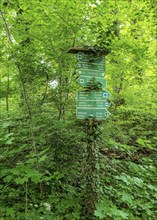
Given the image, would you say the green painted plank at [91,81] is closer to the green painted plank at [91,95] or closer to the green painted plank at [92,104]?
the green painted plank at [91,95]

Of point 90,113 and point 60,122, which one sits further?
point 60,122

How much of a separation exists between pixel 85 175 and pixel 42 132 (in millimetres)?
987

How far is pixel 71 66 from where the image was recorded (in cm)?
317

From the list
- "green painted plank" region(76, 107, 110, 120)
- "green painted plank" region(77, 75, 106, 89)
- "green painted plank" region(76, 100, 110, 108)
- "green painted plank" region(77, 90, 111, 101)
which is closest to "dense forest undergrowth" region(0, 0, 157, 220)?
"green painted plank" region(76, 107, 110, 120)

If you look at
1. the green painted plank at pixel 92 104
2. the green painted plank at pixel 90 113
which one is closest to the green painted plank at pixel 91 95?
the green painted plank at pixel 92 104

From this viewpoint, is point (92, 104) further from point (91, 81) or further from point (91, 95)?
point (91, 81)

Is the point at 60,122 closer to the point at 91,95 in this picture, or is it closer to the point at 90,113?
the point at 90,113

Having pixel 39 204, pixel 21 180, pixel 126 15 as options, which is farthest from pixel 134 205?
pixel 126 15

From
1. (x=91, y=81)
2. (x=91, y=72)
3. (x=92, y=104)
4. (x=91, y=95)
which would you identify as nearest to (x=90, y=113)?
(x=92, y=104)

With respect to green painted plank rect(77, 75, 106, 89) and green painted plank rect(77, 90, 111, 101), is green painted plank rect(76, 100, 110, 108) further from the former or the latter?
green painted plank rect(77, 75, 106, 89)

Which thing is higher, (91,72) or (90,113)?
(91,72)

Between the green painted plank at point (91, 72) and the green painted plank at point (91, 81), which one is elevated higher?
the green painted plank at point (91, 72)

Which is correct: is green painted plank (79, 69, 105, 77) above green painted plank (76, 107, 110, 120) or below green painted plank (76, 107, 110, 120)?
above

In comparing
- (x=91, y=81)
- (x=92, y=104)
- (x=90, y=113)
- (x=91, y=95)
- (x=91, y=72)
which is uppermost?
(x=91, y=72)
